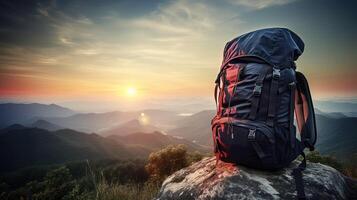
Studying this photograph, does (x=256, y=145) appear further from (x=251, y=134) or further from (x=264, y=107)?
(x=264, y=107)

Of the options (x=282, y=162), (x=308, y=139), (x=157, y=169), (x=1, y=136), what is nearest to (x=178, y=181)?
(x=282, y=162)

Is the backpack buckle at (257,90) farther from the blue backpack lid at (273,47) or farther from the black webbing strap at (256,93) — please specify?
the blue backpack lid at (273,47)

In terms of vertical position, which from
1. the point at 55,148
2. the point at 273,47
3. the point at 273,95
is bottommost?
the point at 55,148

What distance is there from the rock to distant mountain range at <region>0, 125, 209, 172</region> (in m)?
140

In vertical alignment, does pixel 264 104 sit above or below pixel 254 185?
above

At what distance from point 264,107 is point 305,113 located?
1.01 metres

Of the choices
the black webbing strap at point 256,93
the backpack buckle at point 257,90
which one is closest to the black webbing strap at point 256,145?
the black webbing strap at point 256,93

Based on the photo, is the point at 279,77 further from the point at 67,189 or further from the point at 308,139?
the point at 67,189

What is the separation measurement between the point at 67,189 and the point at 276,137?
19.8 ft

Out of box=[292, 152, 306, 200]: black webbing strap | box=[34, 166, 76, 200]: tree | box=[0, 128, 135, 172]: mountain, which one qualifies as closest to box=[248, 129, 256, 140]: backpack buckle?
box=[292, 152, 306, 200]: black webbing strap

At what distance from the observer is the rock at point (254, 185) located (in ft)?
8.40

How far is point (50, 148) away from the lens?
535ft

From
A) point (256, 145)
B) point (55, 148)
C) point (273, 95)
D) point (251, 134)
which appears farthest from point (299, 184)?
point (55, 148)

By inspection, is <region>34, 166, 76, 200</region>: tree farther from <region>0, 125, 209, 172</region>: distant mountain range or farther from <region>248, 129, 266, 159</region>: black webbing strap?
<region>0, 125, 209, 172</region>: distant mountain range
